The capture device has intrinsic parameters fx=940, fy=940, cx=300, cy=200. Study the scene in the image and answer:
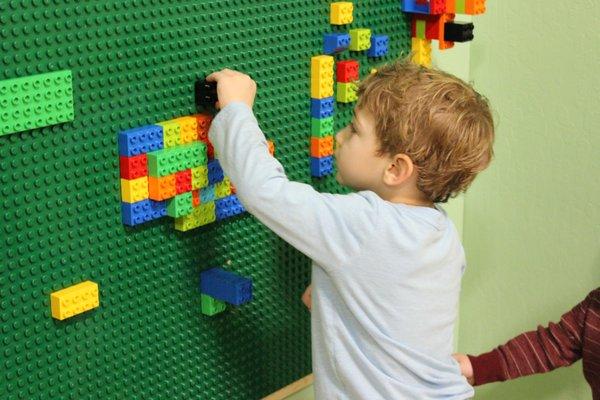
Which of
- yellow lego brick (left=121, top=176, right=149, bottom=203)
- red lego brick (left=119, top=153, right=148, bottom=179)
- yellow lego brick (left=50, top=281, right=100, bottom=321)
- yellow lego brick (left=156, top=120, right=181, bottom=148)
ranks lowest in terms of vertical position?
yellow lego brick (left=50, top=281, right=100, bottom=321)

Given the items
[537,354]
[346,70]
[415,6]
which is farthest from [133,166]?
[537,354]

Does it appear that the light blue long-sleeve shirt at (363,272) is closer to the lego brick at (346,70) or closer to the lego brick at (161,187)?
the lego brick at (161,187)

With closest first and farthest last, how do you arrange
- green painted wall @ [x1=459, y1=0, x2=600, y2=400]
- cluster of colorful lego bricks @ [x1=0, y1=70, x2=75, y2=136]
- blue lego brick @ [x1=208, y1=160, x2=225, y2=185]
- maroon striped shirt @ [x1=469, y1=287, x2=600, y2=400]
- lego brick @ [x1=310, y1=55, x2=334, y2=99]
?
cluster of colorful lego bricks @ [x1=0, y1=70, x2=75, y2=136] → blue lego brick @ [x1=208, y1=160, x2=225, y2=185] → lego brick @ [x1=310, y1=55, x2=334, y2=99] → maroon striped shirt @ [x1=469, y1=287, x2=600, y2=400] → green painted wall @ [x1=459, y1=0, x2=600, y2=400]

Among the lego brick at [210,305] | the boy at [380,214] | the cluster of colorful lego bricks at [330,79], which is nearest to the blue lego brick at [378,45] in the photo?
the cluster of colorful lego bricks at [330,79]

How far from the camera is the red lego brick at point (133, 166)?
3.32ft

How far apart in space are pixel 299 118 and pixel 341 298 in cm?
28

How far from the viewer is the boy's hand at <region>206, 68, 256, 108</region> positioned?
3.50 feet

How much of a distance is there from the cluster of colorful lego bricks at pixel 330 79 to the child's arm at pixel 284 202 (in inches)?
8.6

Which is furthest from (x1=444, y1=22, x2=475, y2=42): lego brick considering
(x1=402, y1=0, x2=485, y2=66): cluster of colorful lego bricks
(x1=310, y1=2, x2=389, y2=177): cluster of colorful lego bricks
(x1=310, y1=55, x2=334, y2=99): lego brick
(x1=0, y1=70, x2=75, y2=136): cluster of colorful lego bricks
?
(x1=0, y1=70, x2=75, y2=136): cluster of colorful lego bricks

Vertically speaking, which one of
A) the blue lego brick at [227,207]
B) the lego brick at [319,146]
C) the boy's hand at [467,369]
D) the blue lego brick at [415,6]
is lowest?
the boy's hand at [467,369]

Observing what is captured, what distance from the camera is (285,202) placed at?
1016 millimetres

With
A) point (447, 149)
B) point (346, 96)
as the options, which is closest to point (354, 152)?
point (447, 149)

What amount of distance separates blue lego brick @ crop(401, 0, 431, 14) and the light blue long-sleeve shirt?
1.27 feet

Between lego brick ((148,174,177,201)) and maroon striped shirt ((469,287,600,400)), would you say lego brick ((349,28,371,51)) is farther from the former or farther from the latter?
maroon striped shirt ((469,287,600,400))
